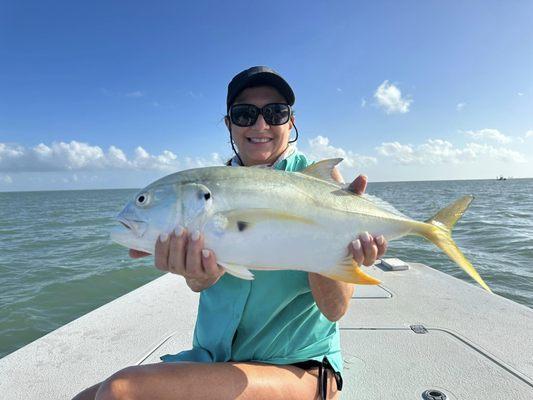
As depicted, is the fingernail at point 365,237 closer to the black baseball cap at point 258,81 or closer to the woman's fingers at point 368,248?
the woman's fingers at point 368,248

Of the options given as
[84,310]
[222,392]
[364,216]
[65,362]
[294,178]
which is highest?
[294,178]

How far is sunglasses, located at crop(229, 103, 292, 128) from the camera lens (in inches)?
102

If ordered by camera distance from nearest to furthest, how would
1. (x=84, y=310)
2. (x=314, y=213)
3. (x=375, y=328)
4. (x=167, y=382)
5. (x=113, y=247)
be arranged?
(x=167, y=382)
(x=314, y=213)
(x=375, y=328)
(x=84, y=310)
(x=113, y=247)

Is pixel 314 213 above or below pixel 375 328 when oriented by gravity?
above

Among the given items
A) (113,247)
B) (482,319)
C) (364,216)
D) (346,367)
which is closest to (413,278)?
(482,319)

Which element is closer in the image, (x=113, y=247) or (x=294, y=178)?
(x=294, y=178)

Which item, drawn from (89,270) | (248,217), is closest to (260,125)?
(248,217)

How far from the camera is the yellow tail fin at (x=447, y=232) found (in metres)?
2.31

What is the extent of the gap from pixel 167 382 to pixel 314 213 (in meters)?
1.21

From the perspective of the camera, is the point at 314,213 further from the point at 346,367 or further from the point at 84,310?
the point at 84,310

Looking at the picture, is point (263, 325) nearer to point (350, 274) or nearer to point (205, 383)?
point (205, 383)

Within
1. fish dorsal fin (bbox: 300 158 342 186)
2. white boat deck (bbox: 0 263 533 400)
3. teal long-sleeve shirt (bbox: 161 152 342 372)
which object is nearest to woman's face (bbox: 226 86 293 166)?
fish dorsal fin (bbox: 300 158 342 186)

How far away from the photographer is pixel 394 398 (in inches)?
100

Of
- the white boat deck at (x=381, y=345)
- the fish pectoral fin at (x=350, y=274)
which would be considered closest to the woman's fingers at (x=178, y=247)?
the fish pectoral fin at (x=350, y=274)
